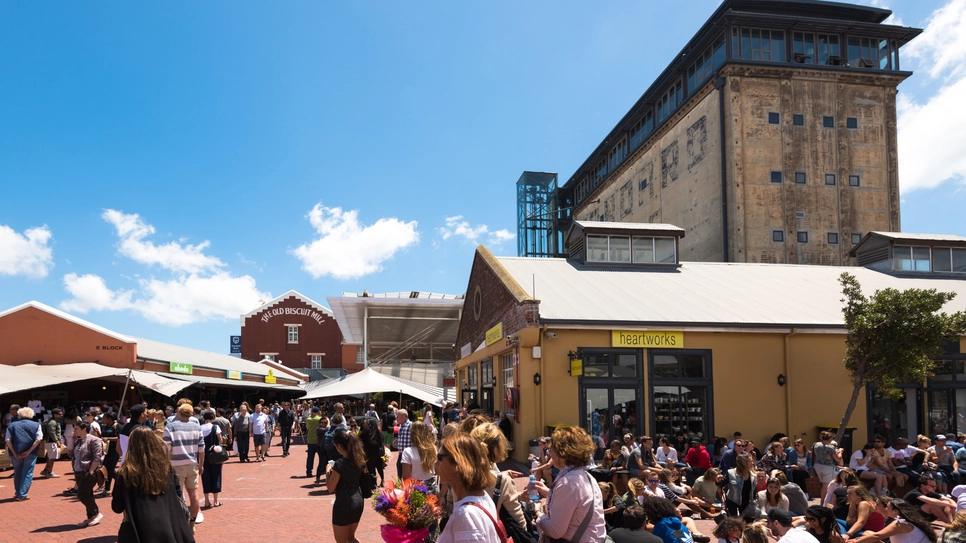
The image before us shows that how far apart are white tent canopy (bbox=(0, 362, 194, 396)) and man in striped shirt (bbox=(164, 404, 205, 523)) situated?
477 inches

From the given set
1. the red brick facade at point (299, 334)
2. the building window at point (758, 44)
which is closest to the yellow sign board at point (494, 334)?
the building window at point (758, 44)

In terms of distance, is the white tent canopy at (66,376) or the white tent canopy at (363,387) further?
the white tent canopy at (363,387)

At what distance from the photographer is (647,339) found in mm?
17609

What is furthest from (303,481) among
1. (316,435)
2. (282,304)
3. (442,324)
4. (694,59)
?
(282,304)

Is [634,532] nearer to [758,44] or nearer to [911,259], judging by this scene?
[911,259]

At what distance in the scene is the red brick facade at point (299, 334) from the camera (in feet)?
188

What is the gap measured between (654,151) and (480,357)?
1095 inches

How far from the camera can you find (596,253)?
24062 millimetres

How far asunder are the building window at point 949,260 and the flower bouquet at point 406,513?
2626 centimetres

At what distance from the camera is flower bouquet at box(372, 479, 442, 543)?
4.93 metres

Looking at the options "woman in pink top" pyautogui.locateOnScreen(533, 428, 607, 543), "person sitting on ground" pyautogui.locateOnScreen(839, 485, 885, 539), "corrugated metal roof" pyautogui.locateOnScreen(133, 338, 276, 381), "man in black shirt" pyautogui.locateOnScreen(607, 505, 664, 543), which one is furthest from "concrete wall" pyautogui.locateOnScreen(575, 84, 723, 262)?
"woman in pink top" pyautogui.locateOnScreen(533, 428, 607, 543)

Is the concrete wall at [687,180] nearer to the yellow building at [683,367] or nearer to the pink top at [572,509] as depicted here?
the yellow building at [683,367]

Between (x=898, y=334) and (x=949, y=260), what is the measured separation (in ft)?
40.4

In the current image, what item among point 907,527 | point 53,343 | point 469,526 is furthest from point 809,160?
point 469,526
